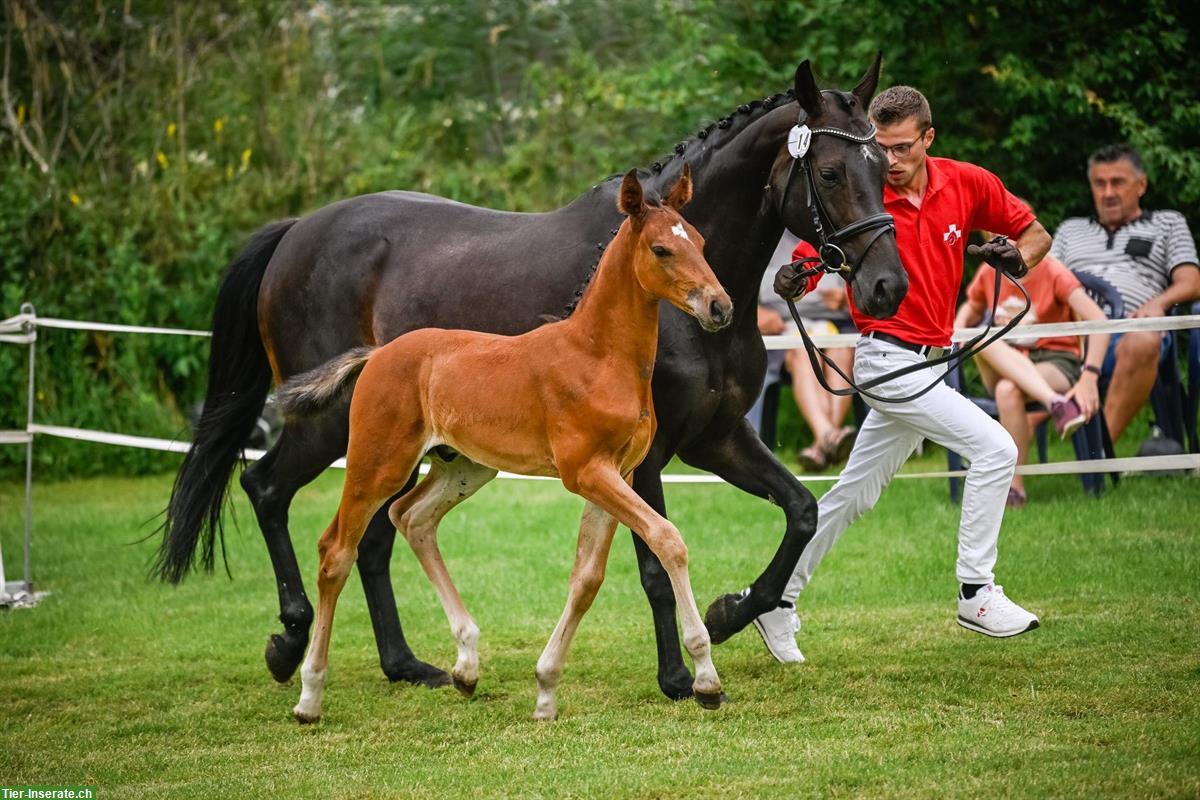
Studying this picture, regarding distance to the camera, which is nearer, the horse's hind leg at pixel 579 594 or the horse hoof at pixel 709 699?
the horse hoof at pixel 709 699

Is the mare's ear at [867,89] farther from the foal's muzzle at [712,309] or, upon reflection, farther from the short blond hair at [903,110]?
the foal's muzzle at [712,309]

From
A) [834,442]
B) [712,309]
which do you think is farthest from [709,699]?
[834,442]

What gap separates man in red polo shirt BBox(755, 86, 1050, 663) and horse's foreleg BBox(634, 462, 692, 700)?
875 mm

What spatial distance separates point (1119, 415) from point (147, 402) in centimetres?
781

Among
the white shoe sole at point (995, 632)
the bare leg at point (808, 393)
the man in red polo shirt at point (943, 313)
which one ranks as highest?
the man in red polo shirt at point (943, 313)

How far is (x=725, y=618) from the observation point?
5.34 metres

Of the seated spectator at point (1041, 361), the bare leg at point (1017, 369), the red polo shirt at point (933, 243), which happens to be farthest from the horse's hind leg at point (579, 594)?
the bare leg at point (1017, 369)

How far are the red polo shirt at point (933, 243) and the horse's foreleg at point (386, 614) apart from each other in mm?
2121

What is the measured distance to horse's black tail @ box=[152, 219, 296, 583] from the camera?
20.9ft

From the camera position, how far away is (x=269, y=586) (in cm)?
810

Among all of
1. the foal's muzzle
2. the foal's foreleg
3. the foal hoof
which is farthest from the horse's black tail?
the foal's muzzle

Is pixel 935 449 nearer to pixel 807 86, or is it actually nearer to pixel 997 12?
pixel 997 12

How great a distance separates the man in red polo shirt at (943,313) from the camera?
507 cm

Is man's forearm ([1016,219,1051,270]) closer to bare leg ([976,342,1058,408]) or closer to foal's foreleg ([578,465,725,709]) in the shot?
foal's foreleg ([578,465,725,709])
